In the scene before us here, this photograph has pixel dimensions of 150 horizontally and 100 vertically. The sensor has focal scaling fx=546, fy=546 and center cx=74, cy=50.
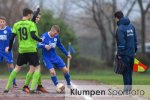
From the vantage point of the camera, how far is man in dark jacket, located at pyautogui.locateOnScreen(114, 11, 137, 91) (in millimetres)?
14352

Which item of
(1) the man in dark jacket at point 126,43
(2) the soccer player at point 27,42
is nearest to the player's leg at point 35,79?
(2) the soccer player at point 27,42

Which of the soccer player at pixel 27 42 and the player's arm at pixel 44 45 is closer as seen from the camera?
the soccer player at pixel 27 42

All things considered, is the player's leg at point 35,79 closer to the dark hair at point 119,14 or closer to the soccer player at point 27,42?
the soccer player at point 27,42

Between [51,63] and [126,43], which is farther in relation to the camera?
[51,63]

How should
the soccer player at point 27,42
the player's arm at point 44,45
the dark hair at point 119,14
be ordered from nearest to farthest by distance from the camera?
the soccer player at point 27,42
the dark hair at point 119,14
the player's arm at point 44,45

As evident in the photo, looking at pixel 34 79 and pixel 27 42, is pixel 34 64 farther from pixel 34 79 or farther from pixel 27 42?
pixel 27 42

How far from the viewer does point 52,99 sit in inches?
513

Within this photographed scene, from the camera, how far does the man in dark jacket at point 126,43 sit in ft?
47.1

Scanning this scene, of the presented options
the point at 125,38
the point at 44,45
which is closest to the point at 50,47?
the point at 44,45

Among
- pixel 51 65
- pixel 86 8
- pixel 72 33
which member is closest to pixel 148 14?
pixel 86 8

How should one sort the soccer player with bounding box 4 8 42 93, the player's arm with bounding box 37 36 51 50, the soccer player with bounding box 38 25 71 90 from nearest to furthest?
the soccer player with bounding box 4 8 42 93, the player's arm with bounding box 37 36 51 50, the soccer player with bounding box 38 25 71 90

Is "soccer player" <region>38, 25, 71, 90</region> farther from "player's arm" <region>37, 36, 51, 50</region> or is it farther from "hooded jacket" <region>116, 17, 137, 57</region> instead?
"hooded jacket" <region>116, 17, 137, 57</region>

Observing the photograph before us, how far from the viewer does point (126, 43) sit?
14.5 meters

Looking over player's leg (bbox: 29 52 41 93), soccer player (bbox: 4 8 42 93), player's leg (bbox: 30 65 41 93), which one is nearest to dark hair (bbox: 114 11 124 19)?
soccer player (bbox: 4 8 42 93)
